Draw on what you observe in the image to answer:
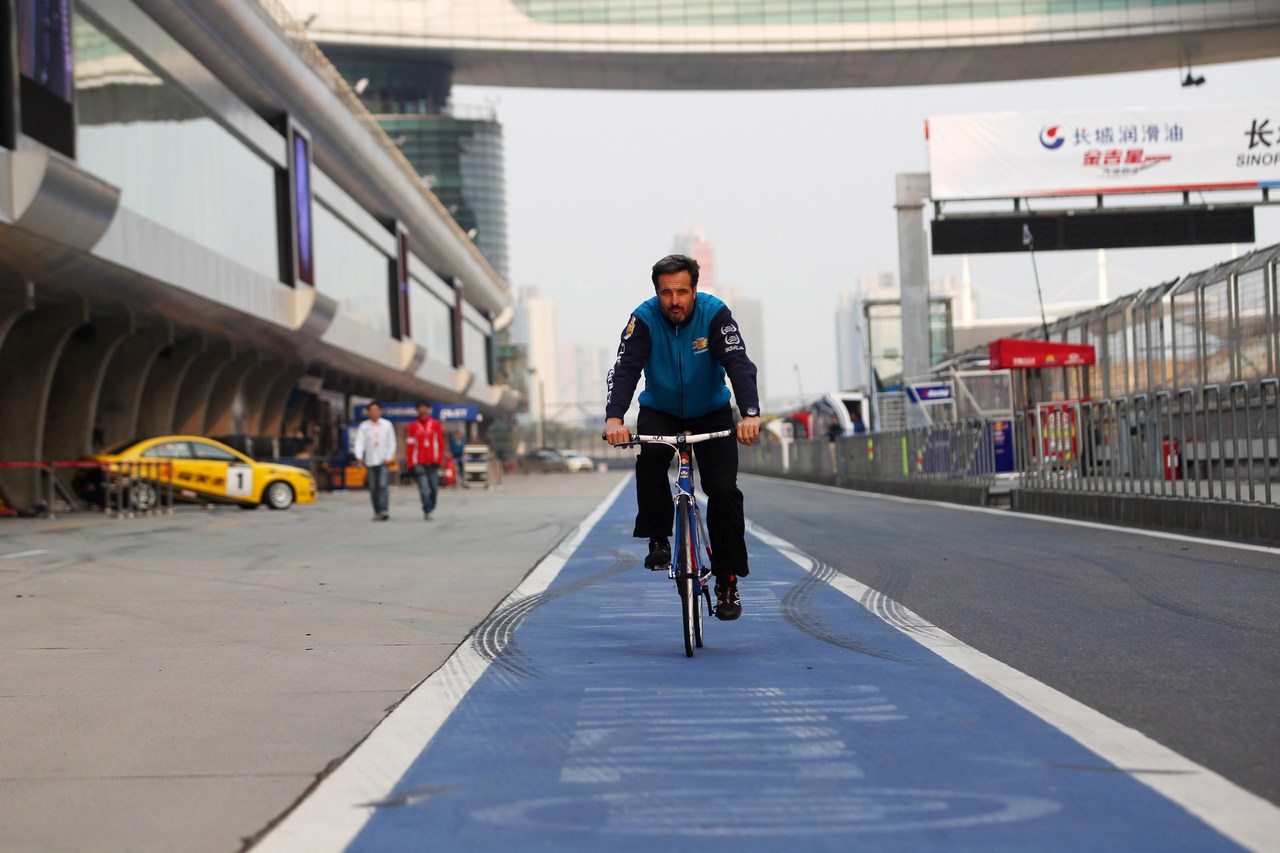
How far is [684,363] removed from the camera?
6.71 meters

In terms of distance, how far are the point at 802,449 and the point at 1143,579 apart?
37174mm

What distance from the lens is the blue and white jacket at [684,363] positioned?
6562 millimetres

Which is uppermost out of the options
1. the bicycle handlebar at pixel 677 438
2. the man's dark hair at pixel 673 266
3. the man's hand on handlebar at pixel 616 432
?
the man's dark hair at pixel 673 266

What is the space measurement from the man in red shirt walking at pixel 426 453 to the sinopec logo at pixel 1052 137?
72.0 feet

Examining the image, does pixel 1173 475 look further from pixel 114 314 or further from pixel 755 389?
pixel 114 314

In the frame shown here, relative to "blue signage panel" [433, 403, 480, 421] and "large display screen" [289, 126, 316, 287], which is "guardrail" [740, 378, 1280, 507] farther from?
"blue signage panel" [433, 403, 480, 421]

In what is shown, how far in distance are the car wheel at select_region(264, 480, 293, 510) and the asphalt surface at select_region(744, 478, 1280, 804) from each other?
14.6 meters

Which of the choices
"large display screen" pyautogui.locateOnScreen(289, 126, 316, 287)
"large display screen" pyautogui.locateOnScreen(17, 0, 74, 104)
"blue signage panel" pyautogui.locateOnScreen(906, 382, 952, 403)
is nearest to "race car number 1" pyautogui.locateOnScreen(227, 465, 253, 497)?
"large display screen" pyautogui.locateOnScreen(17, 0, 74, 104)

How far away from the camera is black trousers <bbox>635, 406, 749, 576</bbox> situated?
22.0 feet

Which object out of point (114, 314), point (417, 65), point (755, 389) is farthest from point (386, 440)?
point (417, 65)

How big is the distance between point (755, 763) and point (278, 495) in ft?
80.1

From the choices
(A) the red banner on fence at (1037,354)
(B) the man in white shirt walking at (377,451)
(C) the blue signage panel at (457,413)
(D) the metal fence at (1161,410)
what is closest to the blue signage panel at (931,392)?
(D) the metal fence at (1161,410)

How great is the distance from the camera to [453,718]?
5066 mm

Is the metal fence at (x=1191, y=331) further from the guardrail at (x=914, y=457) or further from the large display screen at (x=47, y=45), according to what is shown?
the large display screen at (x=47, y=45)
